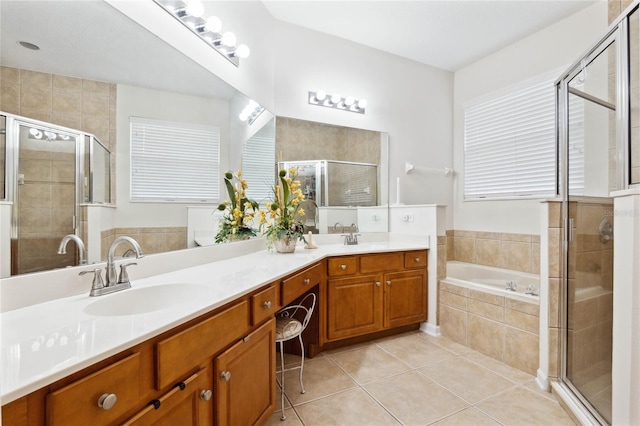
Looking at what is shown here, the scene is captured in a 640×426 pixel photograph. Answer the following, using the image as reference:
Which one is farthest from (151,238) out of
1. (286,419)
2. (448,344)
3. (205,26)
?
(448,344)

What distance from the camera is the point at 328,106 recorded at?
2.95m

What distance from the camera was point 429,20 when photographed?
283 centimetres

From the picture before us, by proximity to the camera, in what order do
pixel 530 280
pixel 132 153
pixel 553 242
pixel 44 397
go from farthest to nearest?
1. pixel 530 280
2. pixel 553 242
3. pixel 132 153
4. pixel 44 397

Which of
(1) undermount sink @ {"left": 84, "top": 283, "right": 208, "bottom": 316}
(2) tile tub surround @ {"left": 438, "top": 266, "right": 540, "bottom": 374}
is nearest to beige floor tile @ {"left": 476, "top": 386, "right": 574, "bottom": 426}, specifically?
(2) tile tub surround @ {"left": 438, "top": 266, "right": 540, "bottom": 374}

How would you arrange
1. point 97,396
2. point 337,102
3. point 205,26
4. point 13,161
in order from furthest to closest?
point 337,102, point 205,26, point 13,161, point 97,396

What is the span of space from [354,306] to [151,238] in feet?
5.26

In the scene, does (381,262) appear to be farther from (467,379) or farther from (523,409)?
(523,409)

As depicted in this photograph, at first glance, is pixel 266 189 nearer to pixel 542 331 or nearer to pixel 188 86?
pixel 188 86

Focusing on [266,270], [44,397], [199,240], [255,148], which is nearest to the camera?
[44,397]

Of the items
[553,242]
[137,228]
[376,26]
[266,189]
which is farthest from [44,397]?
[376,26]

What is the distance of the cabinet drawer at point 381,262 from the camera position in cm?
246

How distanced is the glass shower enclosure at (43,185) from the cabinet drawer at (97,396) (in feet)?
1.98

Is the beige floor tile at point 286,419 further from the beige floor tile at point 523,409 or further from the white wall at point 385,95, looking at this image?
the white wall at point 385,95

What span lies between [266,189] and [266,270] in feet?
3.11
